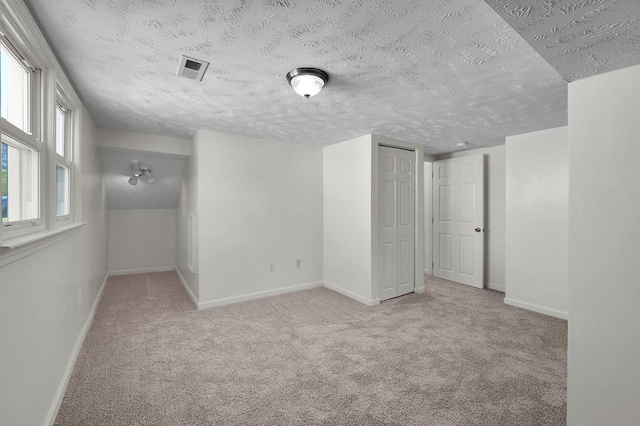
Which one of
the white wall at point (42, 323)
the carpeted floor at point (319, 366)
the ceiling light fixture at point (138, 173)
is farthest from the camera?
the ceiling light fixture at point (138, 173)

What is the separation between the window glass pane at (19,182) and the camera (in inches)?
56.2

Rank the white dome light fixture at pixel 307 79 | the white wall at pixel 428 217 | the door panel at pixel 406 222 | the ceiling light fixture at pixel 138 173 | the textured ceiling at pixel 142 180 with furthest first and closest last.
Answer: the white wall at pixel 428 217, the ceiling light fixture at pixel 138 173, the textured ceiling at pixel 142 180, the door panel at pixel 406 222, the white dome light fixture at pixel 307 79

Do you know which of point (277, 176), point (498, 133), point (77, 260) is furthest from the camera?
point (277, 176)

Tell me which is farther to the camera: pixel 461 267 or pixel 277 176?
pixel 461 267

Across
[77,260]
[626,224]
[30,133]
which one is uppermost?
[30,133]

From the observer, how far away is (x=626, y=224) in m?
1.46

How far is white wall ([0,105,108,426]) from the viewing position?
4.01ft

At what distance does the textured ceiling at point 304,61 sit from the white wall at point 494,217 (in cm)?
126

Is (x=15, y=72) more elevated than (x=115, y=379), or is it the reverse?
(x=15, y=72)

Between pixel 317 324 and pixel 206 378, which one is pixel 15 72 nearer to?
pixel 206 378

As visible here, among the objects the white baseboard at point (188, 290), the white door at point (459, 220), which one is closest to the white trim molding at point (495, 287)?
the white door at point (459, 220)

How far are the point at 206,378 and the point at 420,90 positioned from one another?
2731 mm

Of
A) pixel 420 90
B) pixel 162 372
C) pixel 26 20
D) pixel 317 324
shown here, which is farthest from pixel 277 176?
pixel 26 20

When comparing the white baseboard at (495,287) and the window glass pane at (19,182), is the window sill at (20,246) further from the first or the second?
the white baseboard at (495,287)
